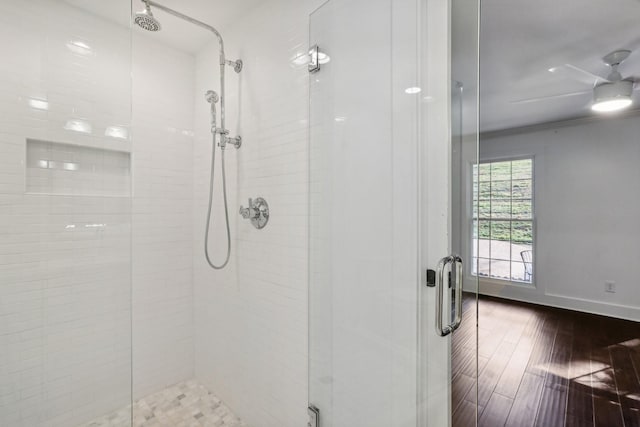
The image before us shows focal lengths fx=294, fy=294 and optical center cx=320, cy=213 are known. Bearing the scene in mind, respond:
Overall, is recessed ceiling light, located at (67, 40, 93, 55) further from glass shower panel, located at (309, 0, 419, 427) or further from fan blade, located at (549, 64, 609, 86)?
fan blade, located at (549, 64, 609, 86)

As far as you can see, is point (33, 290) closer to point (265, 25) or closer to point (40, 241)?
point (40, 241)

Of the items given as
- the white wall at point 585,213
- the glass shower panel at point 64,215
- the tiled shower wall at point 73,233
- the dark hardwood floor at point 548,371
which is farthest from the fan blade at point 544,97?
the glass shower panel at point 64,215

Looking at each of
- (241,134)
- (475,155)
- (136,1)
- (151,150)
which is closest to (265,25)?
(241,134)

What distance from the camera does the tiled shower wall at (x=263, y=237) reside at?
1549 millimetres

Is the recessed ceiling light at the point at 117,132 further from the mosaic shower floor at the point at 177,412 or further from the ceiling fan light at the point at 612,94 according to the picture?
the ceiling fan light at the point at 612,94

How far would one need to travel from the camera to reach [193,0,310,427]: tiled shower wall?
1.55 meters

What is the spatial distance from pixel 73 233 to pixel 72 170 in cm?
37

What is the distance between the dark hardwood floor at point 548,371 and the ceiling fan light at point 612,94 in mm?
2367

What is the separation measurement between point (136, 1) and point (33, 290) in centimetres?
182

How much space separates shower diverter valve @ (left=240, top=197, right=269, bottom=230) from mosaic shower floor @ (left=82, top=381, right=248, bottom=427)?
1.31 m

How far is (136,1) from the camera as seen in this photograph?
1.84 m

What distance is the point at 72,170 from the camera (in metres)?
1.72

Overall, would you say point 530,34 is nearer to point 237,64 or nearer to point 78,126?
point 237,64

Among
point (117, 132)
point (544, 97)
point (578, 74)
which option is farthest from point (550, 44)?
point (117, 132)
